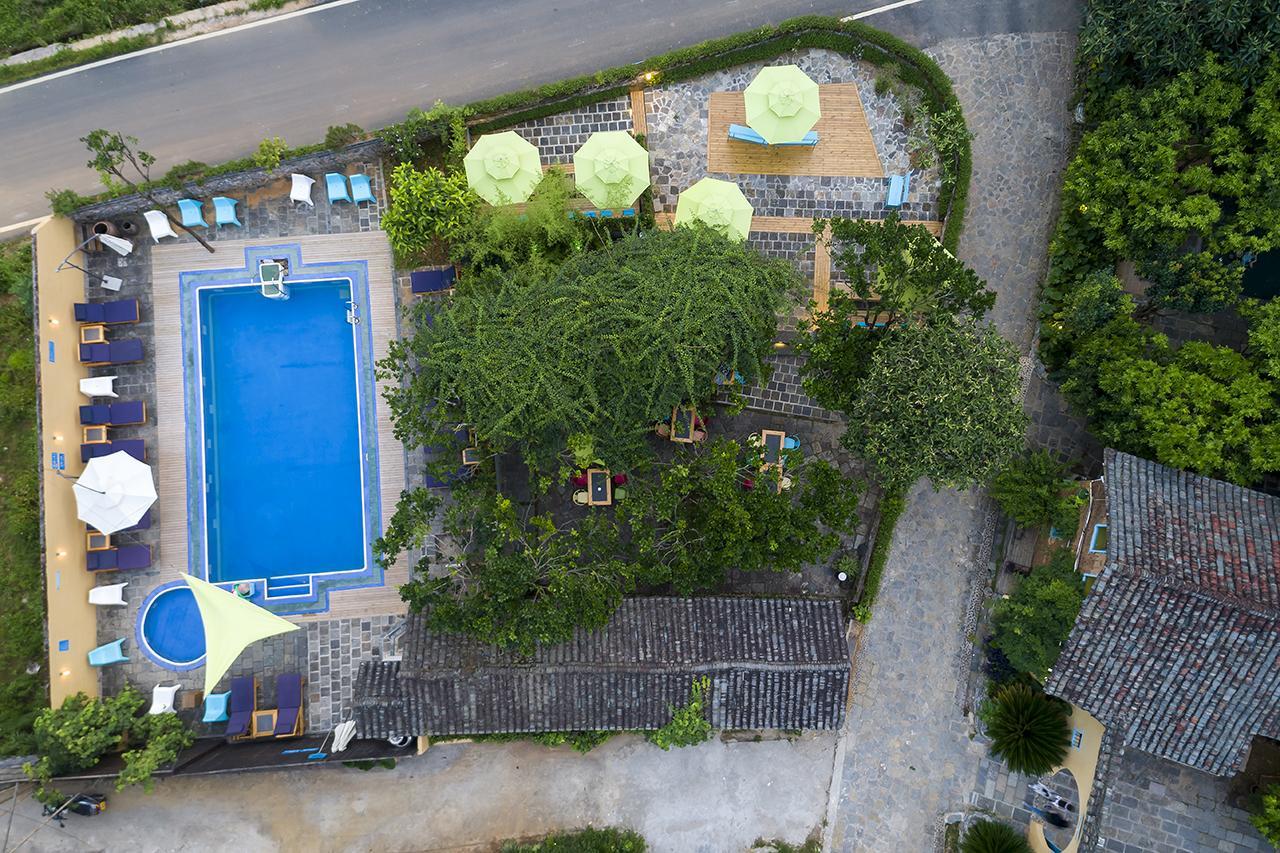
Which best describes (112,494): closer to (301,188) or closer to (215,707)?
(215,707)

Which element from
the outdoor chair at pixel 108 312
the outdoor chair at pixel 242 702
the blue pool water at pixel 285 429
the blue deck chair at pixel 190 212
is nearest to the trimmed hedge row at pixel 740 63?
the blue deck chair at pixel 190 212

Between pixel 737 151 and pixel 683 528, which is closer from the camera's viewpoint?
pixel 683 528

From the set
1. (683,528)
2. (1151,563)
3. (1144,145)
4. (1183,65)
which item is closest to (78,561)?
(683,528)

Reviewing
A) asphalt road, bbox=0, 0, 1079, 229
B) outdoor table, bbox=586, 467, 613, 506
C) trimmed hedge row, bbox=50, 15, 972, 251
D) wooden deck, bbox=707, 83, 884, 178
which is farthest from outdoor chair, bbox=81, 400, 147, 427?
wooden deck, bbox=707, 83, 884, 178

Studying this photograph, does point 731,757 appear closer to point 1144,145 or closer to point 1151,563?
point 1151,563

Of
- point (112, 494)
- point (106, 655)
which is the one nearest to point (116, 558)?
point (112, 494)

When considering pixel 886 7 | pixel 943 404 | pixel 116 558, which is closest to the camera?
pixel 943 404
